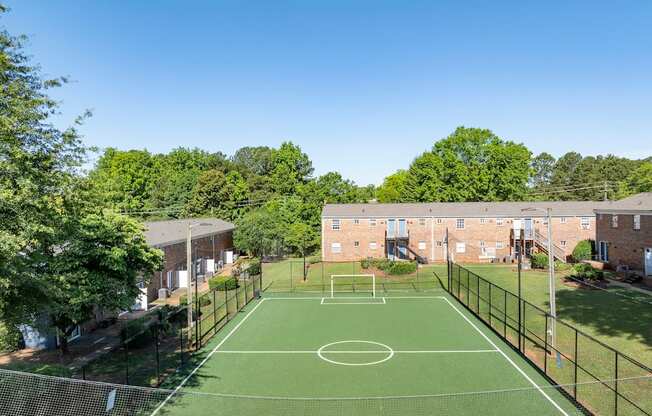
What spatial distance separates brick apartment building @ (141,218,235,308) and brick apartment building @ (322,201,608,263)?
10800 mm

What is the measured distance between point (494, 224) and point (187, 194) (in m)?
41.4

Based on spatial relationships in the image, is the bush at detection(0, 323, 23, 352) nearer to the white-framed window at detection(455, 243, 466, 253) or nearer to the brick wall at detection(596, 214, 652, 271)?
the white-framed window at detection(455, 243, 466, 253)

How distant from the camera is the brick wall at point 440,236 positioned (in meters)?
45.6

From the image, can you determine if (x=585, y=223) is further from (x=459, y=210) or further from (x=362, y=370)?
(x=362, y=370)

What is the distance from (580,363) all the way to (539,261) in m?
25.0

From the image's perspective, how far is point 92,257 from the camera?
55.4 feet

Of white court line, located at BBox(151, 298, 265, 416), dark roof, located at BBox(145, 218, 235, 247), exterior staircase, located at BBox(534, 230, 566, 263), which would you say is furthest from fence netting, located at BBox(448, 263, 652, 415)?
exterior staircase, located at BBox(534, 230, 566, 263)

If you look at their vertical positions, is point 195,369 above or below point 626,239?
below

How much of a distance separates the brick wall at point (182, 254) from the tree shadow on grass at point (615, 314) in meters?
19.5

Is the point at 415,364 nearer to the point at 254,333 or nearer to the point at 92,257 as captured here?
the point at 254,333

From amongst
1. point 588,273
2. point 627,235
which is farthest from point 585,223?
point 588,273

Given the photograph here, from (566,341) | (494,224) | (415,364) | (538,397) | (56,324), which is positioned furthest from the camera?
(494,224)

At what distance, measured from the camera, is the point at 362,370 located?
17438 millimetres

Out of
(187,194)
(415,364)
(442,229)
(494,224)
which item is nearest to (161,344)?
(415,364)
